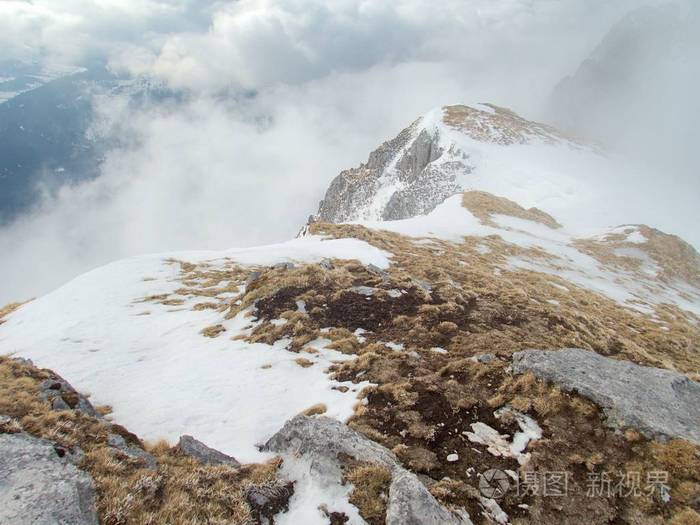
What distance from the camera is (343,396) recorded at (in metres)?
12.9

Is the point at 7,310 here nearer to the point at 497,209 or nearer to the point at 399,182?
the point at 497,209

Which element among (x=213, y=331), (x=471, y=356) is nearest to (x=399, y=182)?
(x=213, y=331)

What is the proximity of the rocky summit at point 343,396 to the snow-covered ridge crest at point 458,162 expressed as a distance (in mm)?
52098

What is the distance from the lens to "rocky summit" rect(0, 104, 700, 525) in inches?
310

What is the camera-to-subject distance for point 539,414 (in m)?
11.0

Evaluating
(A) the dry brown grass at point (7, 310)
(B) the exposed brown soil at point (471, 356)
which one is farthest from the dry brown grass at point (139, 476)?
(A) the dry brown grass at point (7, 310)

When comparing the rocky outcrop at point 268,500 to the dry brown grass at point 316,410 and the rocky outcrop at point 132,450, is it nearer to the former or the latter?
the rocky outcrop at point 132,450

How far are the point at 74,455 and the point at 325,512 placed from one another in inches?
213

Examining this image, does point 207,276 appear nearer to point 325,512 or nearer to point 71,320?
point 71,320

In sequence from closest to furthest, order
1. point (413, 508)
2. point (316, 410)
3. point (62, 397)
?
point (413, 508)
point (62, 397)
point (316, 410)

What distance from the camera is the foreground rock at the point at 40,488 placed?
6.02 meters

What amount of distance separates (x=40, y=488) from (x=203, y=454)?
11.7 ft

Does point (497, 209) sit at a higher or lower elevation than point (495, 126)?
lower

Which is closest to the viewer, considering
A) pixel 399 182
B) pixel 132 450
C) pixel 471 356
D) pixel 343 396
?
pixel 132 450
